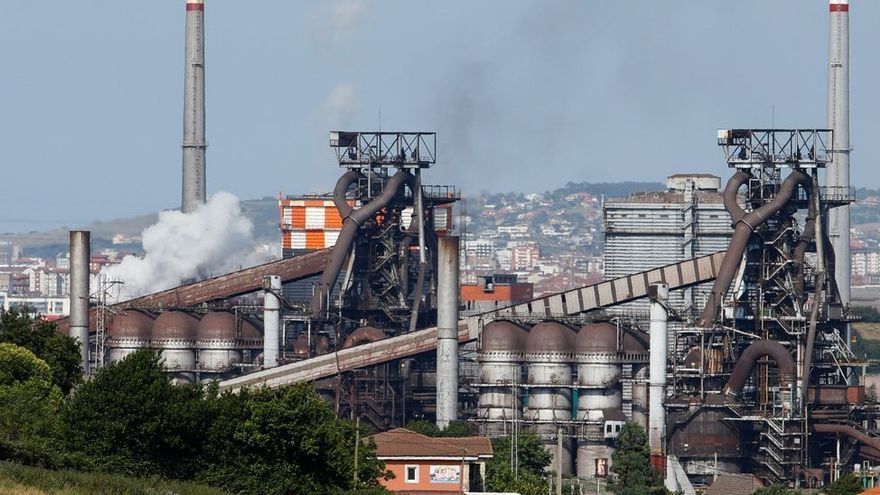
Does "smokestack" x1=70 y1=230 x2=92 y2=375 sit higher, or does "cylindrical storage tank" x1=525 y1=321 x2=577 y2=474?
"smokestack" x1=70 y1=230 x2=92 y2=375

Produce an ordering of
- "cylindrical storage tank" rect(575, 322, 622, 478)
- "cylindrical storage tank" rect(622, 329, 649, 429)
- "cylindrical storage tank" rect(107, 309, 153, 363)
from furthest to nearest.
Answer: "cylindrical storage tank" rect(107, 309, 153, 363) < "cylindrical storage tank" rect(575, 322, 622, 478) < "cylindrical storage tank" rect(622, 329, 649, 429)

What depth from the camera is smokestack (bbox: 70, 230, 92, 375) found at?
140 metres

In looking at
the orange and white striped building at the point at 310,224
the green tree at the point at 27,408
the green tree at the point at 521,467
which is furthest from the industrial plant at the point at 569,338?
the orange and white striped building at the point at 310,224

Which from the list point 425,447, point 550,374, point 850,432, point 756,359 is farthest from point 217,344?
point 425,447

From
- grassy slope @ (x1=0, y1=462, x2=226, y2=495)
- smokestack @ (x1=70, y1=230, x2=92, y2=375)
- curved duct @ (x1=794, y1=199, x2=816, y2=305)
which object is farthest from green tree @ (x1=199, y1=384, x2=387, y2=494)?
smokestack @ (x1=70, y1=230, x2=92, y2=375)

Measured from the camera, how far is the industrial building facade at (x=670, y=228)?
572 ft

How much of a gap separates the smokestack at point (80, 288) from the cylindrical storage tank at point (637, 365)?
3159cm

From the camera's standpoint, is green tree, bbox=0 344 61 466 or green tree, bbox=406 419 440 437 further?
green tree, bbox=406 419 440 437

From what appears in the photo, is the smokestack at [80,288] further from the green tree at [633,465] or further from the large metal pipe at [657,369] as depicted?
the large metal pipe at [657,369]

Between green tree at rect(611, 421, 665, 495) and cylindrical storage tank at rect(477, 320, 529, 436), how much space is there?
822 centimetres

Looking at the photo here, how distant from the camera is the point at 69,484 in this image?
210 ft

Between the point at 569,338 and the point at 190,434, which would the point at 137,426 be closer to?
the point at 190,434

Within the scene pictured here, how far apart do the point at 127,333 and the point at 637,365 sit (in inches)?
1353

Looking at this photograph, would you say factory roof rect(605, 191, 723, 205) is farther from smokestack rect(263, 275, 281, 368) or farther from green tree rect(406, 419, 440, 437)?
green tree rect(406, 419, 440, 437)
